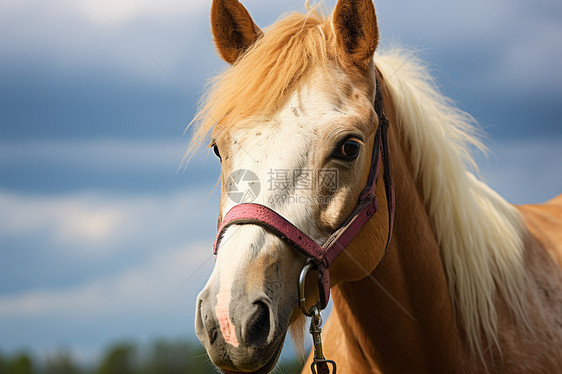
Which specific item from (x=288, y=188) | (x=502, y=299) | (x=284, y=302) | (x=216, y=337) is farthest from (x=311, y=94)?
(x=502, y=299)

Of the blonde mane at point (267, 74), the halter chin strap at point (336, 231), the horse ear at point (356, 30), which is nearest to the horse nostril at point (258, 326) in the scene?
the halter chin strap at point (336, 231)

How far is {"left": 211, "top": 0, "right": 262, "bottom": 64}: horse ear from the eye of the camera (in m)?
3.07

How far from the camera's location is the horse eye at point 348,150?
244cm

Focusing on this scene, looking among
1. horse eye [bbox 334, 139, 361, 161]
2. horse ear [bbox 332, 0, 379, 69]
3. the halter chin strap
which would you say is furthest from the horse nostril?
horse ear [bbox 332, 0, 379, 69]

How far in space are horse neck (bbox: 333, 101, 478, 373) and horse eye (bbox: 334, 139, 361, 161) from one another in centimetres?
61

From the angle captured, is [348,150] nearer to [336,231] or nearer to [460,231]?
[336,231]

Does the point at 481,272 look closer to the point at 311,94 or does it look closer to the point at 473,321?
the point at 473,321

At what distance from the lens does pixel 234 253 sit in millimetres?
2104

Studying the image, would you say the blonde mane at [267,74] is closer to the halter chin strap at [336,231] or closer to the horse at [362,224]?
the horse at [362,224]

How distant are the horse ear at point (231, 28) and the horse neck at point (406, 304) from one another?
1109mm

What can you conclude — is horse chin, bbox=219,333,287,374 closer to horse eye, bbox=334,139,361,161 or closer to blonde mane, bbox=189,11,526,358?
horse eye, bbox=334,139,361,161

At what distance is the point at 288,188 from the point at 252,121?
1.37ft

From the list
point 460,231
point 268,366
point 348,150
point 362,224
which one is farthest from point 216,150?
point 460,231

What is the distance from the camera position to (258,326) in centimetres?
205
